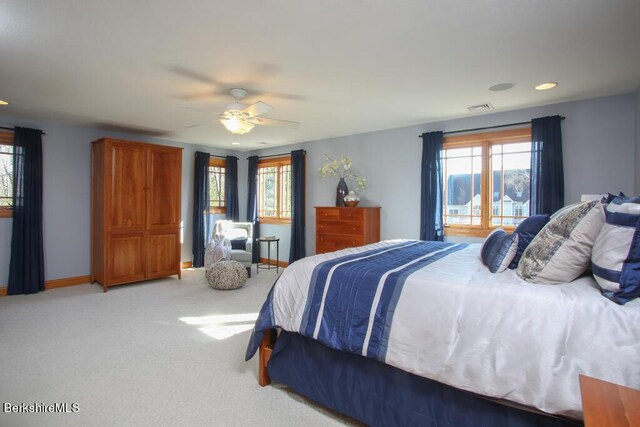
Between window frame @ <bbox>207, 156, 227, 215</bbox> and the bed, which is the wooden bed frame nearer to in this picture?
the bed

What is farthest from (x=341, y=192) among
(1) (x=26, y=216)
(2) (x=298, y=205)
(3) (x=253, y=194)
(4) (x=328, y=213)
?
(1) (x=26, y=216)

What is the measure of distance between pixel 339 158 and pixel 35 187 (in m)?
4.52

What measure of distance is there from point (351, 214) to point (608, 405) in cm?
412

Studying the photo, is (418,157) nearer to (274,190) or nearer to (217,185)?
(274,190)

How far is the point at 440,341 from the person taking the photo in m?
1.55

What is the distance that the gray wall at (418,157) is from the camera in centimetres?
353

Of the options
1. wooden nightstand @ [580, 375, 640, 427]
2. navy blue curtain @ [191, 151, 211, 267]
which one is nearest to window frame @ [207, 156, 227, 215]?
navy blue curtain @ [191, 151, 211, 267]

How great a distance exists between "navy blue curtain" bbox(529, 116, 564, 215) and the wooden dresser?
2.05m

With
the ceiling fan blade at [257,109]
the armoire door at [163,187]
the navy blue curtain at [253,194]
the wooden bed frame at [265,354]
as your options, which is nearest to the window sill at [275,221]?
the navy blue curtain at [253,194]

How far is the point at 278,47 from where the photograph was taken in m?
2.47

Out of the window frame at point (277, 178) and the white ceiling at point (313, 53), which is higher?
the white ceiling at point (313, 53)

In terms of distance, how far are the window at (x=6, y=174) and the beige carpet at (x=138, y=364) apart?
4.06 ft

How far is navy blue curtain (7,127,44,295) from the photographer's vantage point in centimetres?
448

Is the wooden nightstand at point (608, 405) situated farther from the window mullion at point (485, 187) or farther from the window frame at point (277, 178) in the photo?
the window frame at point (277, 178)
